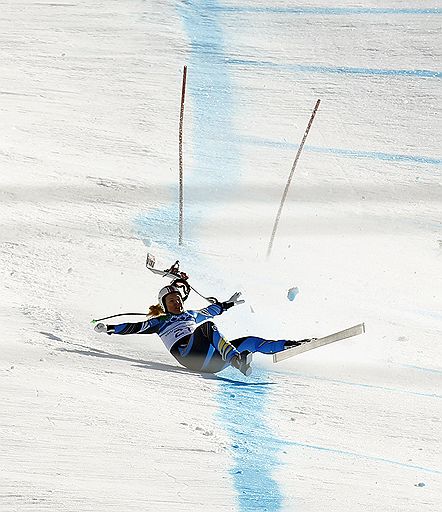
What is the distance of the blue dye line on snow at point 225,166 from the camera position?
153 inches

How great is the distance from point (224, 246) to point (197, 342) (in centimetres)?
300

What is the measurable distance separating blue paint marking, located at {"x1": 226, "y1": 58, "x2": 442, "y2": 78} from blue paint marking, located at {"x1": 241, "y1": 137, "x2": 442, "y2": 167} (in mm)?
1390

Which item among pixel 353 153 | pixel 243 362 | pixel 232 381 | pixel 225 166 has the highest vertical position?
pixel 353 153

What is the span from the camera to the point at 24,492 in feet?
→ 11.5

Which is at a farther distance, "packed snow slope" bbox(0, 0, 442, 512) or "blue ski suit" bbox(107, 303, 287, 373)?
"blue ski suit" bbox(107, 303, 287, 373)

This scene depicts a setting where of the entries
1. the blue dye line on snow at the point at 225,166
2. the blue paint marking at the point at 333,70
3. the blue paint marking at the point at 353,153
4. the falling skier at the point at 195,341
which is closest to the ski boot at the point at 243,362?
the falling skier at the point at 195,341

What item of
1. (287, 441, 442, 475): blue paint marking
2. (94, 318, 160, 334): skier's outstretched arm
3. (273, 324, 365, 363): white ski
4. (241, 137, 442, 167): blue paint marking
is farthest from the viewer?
(241, 137, 442, 167): blue paint marking

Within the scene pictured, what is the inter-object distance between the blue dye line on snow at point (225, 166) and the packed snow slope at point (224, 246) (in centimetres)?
2

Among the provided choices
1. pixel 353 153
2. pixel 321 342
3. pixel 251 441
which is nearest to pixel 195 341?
pixel 321 342

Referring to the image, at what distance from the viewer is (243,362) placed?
15.4 ft

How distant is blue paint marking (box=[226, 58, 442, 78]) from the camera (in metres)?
11.2

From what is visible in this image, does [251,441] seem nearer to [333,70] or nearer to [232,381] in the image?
[232,381]

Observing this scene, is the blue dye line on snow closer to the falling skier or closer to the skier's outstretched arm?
the falling skier

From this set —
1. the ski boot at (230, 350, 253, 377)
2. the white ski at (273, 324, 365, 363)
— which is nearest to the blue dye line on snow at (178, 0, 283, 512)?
the ski boot at (230, 350, 253, 377)
